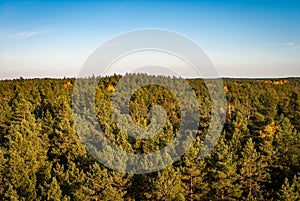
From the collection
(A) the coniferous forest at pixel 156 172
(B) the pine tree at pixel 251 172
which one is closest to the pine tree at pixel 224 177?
(A) the coniferous forest at pixel 156 172

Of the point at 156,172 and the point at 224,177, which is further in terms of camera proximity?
the point at 156,172

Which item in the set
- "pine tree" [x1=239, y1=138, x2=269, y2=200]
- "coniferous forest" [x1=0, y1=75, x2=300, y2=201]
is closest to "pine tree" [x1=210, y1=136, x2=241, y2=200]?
"coniferous forest" [x1=0, y1=75, x2=300, y2=201]

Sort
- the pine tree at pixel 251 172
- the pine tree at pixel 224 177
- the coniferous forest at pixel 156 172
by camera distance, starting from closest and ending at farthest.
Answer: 1. the coniferous forest at pixel 156 172
2. the pine tree at pixel 224 177
3. the pine tree at pixel 251 172

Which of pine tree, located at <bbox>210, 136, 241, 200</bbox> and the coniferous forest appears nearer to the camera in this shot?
the coniferous forest

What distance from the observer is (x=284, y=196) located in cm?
1698

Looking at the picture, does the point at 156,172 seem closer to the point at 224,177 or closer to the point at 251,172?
the point at 224,177

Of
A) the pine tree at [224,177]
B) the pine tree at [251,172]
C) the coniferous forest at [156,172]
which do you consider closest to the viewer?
the coniferous forest at [156,172]

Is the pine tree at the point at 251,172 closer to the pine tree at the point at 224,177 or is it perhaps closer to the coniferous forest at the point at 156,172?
the coniferous forest at the point at 156,172

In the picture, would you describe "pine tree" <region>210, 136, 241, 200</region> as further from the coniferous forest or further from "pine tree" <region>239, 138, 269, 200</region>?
"pine tree" <region>239, 138, 269, 200</region>

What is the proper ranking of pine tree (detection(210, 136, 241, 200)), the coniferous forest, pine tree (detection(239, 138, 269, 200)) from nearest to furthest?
1. the coniferous forest
2. pine tree (detection(210, 136, 241, 200))
3. pine tree (detection(239, 138, 269, 200))

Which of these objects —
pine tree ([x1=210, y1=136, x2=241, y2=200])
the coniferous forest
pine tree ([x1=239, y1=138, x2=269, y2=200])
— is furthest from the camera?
pine tree ([x1=239, y1=138, x2=269, y2=200])

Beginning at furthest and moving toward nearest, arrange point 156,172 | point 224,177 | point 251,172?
point 156,172, point 251,172, point 224,177

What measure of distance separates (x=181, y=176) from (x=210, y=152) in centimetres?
341

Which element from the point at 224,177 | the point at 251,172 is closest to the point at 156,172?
the point at 224,177
